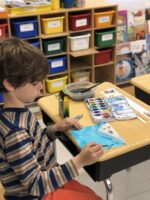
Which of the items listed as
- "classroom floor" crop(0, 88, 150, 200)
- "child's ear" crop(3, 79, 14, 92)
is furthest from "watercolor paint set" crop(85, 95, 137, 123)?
"classroom floor" crop(0, 88, 150, 200)

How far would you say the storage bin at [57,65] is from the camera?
2.82 metres

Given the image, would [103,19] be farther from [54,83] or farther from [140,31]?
[54,83]

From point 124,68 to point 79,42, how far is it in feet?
2.40

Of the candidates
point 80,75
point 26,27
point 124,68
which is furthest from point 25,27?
point 124,68

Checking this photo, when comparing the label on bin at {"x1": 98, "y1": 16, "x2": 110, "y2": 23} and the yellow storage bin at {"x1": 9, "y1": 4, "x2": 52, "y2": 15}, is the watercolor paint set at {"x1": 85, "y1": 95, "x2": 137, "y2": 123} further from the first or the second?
the label on bin at {"x1": 98, "y1": 16, "x2": 110, "y2": 23}

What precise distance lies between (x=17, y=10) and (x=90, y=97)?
1355mm

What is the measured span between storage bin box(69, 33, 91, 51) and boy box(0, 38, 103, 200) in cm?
181

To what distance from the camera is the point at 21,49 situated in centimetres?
98

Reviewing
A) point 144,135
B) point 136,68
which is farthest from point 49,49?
point 144,135

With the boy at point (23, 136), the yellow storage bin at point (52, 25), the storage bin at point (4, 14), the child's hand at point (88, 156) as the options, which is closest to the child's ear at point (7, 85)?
the boy at point (23, 136)

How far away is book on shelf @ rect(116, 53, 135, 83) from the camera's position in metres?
3.29

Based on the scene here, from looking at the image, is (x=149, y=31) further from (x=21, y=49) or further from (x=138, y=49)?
(x=21, y=49)

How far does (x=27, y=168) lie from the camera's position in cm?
98

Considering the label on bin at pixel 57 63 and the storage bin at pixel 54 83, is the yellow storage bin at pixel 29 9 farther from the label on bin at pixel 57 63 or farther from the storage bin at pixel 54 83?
the storage bin at pixel 54 83
